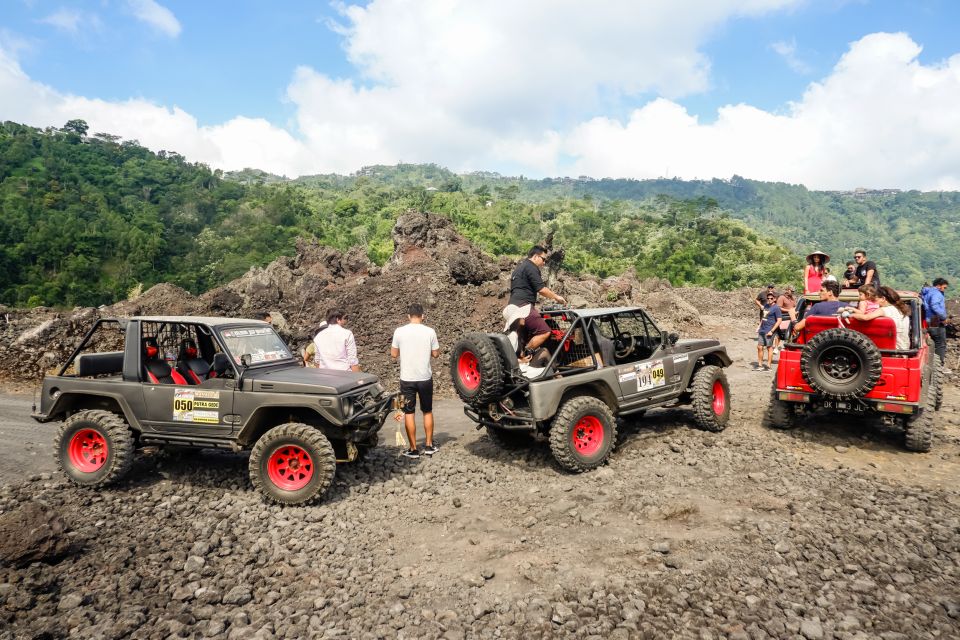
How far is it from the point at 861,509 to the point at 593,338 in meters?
3.22

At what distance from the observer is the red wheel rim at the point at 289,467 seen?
5605mm

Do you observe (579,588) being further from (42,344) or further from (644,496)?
(42,344)

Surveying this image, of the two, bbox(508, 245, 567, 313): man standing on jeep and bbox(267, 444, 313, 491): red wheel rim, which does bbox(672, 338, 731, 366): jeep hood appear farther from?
bbox(267, 444, 313, 491): red wheel rim

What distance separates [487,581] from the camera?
4.20 metres

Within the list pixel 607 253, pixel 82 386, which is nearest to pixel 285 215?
pixel 607 253

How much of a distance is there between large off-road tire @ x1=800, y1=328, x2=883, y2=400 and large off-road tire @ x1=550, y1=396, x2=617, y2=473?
2591 mm

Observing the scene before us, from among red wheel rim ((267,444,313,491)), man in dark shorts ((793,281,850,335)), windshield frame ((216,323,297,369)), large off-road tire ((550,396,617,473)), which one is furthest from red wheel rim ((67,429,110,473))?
man in dark shorts ((793,281,850,335))

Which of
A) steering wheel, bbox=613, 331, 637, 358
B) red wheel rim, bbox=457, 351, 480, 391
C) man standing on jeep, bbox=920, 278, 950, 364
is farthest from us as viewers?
man standing on jeep, bbox=920, 278, 950, 364

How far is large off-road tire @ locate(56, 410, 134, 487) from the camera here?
5832 mm

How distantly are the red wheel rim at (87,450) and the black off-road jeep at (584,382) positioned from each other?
4.07 m

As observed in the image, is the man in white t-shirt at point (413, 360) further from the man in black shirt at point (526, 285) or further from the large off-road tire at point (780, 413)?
the large off-road tire at point (780, 413)

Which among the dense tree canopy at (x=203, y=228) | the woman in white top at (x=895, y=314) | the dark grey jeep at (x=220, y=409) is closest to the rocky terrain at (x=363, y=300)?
the dark grey jeep at (x=220, y=409)

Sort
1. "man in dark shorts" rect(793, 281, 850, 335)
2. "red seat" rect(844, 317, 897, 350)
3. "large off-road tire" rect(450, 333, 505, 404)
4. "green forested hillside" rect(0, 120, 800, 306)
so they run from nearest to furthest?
"large off-road tire" rect(450, 333, 505, 404)
"red seat" rect(844, 317, 897, 350)
"man in dark shorts" rect(793, 281, 850, 335)
"green forested hillside" rect(0, 120, 800, 306)

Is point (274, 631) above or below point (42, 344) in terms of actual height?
below
